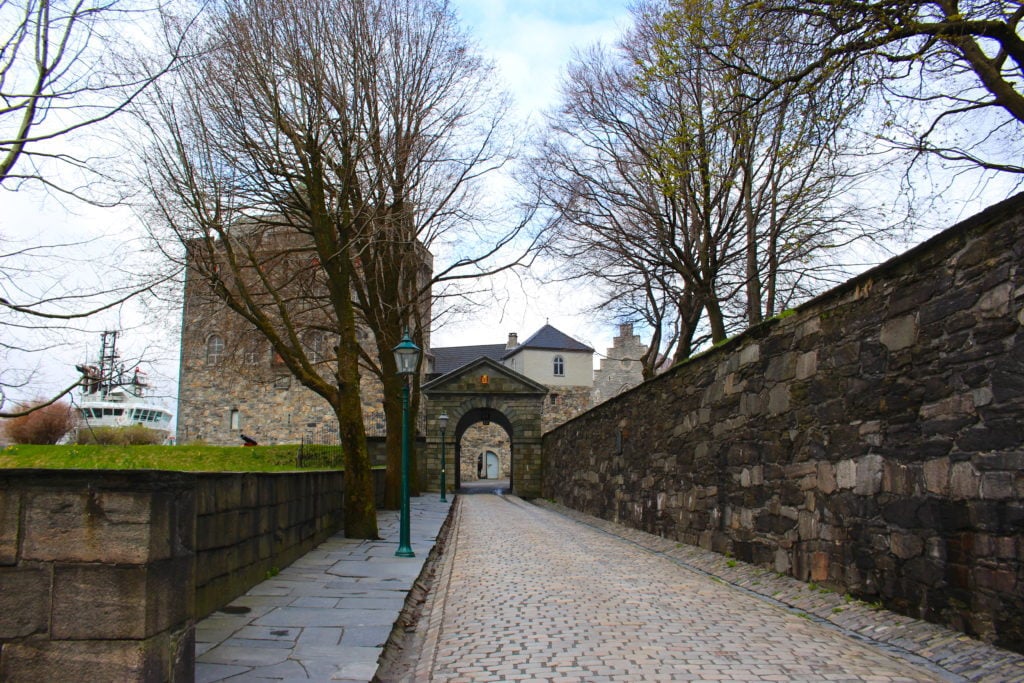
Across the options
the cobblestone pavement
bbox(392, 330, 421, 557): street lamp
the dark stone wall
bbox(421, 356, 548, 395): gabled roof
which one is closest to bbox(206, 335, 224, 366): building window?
bbox(421, 356, 548, 395): gabled roof

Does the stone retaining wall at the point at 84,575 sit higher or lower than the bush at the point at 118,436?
lower

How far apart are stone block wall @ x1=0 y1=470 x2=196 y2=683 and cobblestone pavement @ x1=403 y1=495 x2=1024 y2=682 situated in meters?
1.79

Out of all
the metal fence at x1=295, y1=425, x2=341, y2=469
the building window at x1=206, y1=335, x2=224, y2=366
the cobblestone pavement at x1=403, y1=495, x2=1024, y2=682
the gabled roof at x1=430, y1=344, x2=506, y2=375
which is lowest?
the cobblestone pavement at x1=403, y1=495, x2=1024, y2=682

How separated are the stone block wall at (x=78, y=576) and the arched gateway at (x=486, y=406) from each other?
33169 millimetres

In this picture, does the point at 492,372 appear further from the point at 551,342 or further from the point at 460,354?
the point at 460,354

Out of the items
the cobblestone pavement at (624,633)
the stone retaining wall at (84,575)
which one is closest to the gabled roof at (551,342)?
the cobblestone pavement at (624,633)

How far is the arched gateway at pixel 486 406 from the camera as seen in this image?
36750 millimetres

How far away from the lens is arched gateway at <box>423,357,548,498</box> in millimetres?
36750

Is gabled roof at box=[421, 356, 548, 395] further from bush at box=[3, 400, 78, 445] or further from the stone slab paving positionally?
the stone slab paving

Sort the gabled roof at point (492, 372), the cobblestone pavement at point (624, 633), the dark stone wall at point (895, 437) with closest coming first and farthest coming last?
the cobblestone pavement at point (624, 633) < the dark stone wall at point (895, 437) < the gabled roof at point (492, 372)

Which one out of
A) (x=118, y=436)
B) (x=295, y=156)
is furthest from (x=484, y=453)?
(x=295, y=156)

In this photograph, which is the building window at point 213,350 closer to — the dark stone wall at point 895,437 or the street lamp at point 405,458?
the street lamp at point 405,458

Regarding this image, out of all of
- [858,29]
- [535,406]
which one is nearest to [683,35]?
[858,29]

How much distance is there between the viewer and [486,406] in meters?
37.9
